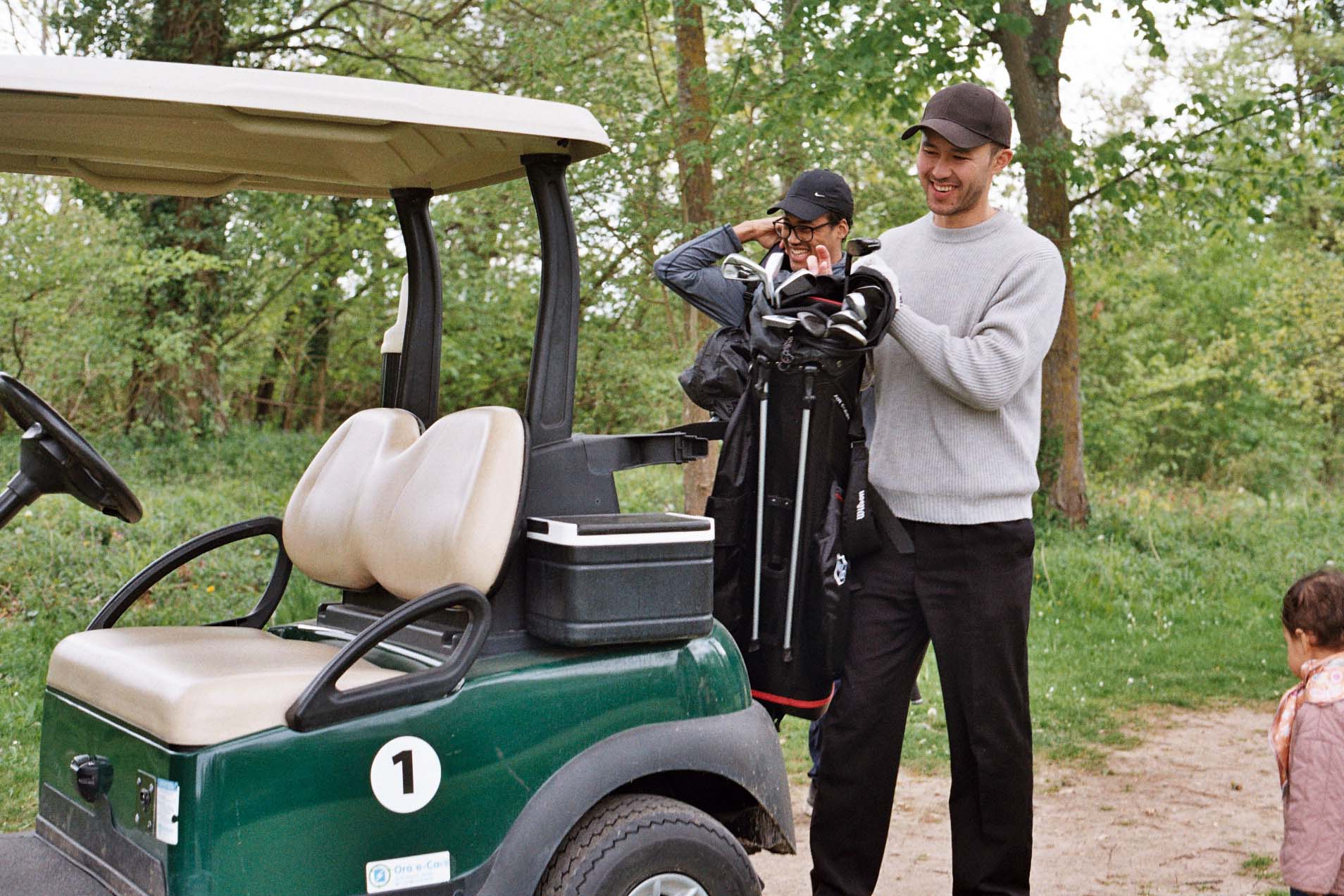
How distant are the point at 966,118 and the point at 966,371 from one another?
1.81ft

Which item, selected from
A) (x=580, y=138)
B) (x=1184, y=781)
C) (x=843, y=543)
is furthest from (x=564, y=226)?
(x=1184, y=781)

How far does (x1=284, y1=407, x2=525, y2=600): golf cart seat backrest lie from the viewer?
2631 millimetres

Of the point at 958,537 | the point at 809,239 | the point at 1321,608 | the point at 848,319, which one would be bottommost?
the point at 1321,608

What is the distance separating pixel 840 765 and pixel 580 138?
4.99 ft

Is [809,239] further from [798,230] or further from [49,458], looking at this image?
[49,458]

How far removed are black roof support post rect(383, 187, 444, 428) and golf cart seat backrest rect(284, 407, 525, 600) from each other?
0.08 metres

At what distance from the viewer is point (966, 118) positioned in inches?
117

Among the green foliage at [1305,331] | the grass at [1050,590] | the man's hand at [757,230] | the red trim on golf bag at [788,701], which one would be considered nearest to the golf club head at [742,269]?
the man's hand at [757,230]

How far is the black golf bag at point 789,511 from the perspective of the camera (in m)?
3.07

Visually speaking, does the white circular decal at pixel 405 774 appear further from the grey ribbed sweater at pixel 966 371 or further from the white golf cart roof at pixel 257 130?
the grey ribbed sweater at pixel 966 371

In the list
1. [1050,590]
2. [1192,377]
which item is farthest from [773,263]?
[1192,377]

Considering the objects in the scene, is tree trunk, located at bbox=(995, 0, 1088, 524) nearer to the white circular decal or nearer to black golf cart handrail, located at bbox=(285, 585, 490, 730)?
black golf cart handrail, located at bbox=(285, 585, 490, 730)

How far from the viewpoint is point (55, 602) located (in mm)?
7039

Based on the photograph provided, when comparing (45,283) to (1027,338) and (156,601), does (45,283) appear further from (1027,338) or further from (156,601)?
(1027,338)
